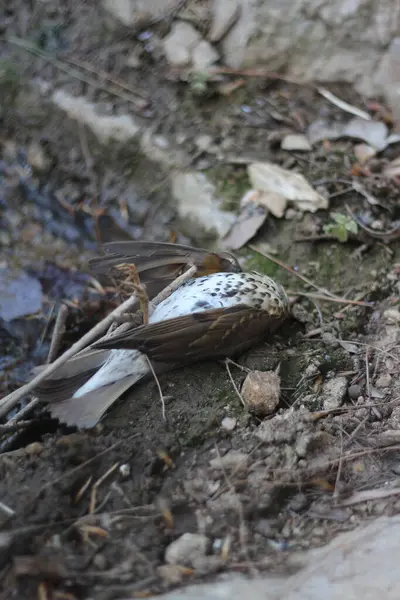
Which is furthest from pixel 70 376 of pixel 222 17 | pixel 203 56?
pixel 222 17

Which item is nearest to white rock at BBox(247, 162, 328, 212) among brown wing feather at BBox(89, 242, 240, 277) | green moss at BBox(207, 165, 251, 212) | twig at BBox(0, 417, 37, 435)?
green moss at BBox(207, 165, 251, 212)

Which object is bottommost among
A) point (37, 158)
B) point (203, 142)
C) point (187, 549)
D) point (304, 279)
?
point (304, 279)

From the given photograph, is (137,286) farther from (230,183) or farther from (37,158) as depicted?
(37,158)

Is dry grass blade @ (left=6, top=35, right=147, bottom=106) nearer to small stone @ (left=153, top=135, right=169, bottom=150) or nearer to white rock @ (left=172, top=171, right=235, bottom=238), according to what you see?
small stone @ (left=153, top=135, right=169, bottom=150)

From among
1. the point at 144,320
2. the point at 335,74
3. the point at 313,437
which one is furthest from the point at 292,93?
the point at 313,437

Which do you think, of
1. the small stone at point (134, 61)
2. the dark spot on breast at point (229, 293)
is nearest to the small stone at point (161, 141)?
the small stone at point (134, 61)

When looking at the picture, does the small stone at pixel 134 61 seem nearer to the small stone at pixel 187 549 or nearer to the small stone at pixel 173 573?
the small stone at pixel 187 549
